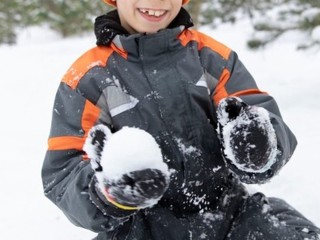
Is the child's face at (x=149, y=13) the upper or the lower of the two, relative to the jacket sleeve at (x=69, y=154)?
upper

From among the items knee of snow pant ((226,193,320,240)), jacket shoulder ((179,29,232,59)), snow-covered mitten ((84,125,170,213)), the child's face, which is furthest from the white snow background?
snow-covered mitten ((84,125,170,213))

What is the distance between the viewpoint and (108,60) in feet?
5.75

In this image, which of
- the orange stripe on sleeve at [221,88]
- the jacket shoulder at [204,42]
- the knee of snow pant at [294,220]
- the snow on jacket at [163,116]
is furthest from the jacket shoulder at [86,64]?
the knee of snow pant at [294,220]

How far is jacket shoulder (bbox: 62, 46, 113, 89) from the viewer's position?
5.65 feet

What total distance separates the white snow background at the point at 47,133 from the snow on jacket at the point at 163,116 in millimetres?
804

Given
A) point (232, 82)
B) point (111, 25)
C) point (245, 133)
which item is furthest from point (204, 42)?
point (245, 133)

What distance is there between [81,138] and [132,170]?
0.50m

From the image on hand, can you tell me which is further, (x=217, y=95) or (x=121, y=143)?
(x=217, y=95)

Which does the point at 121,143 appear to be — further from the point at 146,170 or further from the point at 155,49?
the point at 155,49

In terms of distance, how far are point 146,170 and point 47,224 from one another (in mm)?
1571

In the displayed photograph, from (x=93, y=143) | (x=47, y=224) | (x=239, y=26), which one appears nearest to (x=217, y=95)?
(x=93, y=143)

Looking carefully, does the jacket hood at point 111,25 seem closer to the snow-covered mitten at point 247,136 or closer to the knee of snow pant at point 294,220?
the snow-covered mitten at point 247,136

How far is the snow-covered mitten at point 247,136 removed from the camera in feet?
4.57

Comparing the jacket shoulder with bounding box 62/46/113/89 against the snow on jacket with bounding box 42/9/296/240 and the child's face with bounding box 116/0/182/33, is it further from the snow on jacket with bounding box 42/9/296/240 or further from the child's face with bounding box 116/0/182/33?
the child's face with bounding box 116/0/182/33
